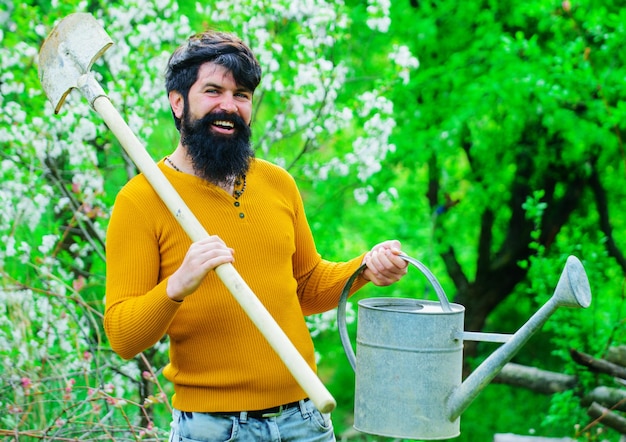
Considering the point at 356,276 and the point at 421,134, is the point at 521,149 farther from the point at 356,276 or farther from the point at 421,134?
the point at 356,276

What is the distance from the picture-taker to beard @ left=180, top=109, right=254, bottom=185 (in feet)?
7.66

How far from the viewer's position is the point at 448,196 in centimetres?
677

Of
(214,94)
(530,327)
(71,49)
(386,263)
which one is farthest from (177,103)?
(530,327)

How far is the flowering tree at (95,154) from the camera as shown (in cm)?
395

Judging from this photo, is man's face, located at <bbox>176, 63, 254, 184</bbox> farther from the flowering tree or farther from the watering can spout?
the flowering tree

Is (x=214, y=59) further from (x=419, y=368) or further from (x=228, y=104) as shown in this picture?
(x=419, y=368)

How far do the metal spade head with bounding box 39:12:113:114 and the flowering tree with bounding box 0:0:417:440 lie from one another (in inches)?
55.8

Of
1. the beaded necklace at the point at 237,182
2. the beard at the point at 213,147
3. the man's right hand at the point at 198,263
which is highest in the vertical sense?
the beard at the point at 213,147

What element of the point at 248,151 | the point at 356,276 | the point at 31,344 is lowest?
the point at 31,344

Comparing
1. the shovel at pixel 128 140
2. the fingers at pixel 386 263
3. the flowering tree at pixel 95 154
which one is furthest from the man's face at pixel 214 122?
the flowering tree at pixel 95 154

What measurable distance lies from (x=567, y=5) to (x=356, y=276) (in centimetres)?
331

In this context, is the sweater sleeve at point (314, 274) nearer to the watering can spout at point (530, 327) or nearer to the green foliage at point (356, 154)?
the watering can spout at point (530, 327)

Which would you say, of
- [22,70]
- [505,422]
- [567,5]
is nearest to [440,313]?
[567,5]

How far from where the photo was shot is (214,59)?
2342mm
